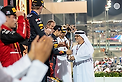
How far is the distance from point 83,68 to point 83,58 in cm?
26

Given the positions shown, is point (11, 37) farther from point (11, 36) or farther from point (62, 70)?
point (62, 70)

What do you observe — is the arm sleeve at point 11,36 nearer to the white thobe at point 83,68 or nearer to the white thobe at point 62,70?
the white thobe at point 83,68

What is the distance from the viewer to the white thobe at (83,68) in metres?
4.36

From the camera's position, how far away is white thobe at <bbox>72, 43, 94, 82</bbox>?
4355mm

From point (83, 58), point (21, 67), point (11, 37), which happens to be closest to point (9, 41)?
point (11, 37)

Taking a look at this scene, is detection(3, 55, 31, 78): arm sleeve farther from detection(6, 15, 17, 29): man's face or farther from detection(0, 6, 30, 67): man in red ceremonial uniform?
detection(6, 15, 17, 29): man's face

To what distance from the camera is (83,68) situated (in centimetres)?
451

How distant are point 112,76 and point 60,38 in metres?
2.12

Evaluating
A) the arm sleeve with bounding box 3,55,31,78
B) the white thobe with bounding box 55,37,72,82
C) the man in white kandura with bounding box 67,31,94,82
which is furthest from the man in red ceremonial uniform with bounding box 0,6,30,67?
the white thobe with bounding box 55,37,72,82

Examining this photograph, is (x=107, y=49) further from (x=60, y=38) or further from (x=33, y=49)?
(x=33, y=49)

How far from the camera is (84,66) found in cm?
449

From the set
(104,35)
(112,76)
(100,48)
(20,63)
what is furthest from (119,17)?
(20,63)

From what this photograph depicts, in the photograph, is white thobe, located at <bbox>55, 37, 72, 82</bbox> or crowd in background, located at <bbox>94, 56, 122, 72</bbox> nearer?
white thobe, located at <bbox>55, 37, 72, 82</bbox>

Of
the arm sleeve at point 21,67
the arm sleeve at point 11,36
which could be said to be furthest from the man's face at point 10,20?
the arm sleeve at point 21,67
